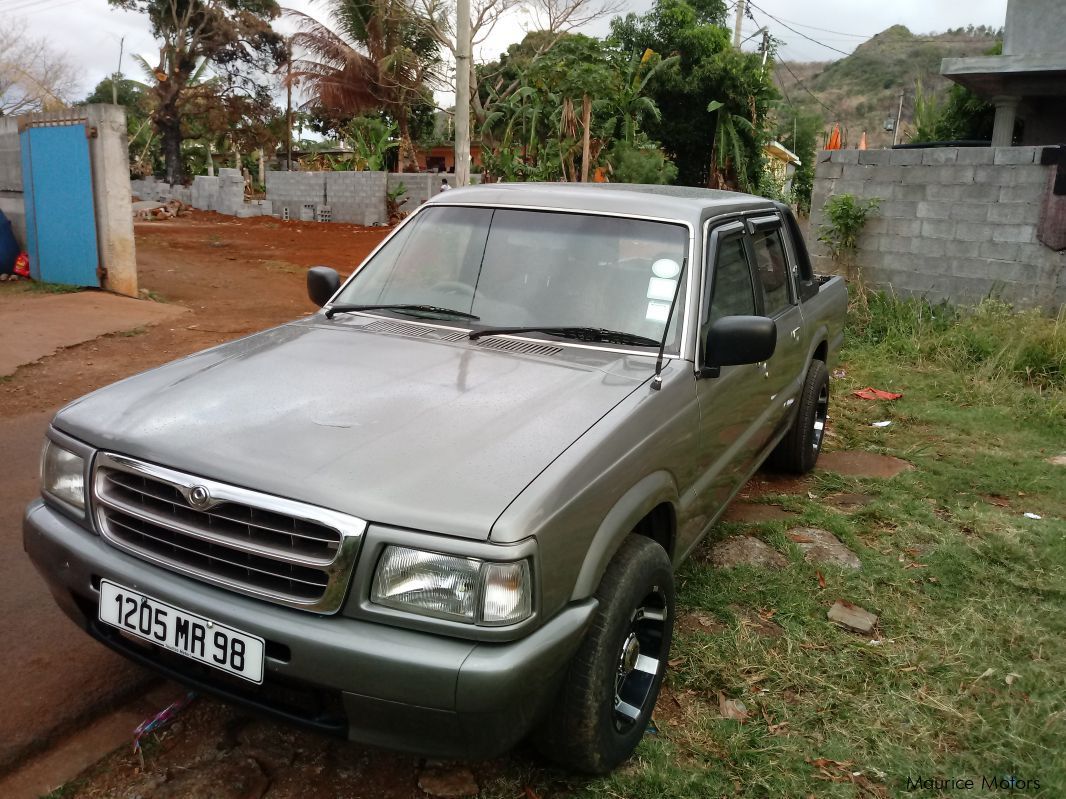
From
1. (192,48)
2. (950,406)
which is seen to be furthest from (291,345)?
(192,48)

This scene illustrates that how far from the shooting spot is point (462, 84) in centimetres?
1180

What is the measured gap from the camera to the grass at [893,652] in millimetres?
2621

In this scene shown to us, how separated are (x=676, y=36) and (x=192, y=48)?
15624 millimetres

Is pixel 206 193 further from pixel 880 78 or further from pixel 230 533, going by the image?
pixel 880 78

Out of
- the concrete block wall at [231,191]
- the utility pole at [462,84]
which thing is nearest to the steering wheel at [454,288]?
the utility pole at [462,84]

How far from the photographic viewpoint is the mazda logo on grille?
215 cm

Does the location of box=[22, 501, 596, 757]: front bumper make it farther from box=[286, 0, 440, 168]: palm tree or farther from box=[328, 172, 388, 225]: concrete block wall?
box=[286, 0, 440, 168]: palm tree

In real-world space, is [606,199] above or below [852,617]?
above

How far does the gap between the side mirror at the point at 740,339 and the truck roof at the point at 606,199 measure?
0.59 metres

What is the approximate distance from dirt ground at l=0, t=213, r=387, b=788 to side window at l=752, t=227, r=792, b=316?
3.05 metres

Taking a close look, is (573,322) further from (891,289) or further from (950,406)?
(891,289)

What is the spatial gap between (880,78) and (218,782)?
8489cm

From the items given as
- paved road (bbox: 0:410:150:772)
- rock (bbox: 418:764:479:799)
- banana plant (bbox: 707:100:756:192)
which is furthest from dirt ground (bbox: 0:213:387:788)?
banana plant (bbox: 707:100:756:192)

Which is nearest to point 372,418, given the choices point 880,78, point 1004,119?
point 1004,119
